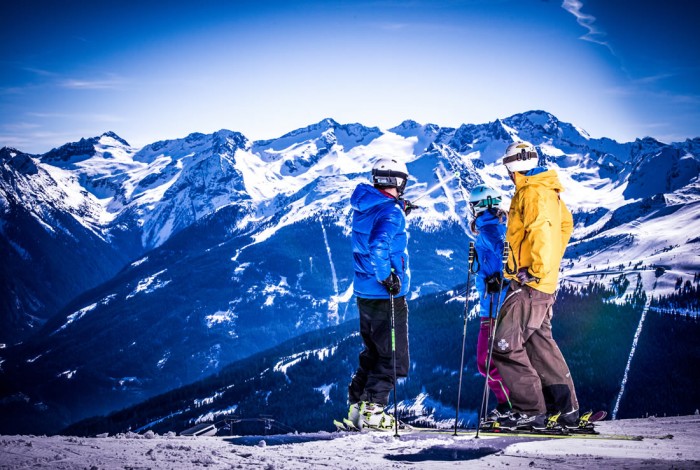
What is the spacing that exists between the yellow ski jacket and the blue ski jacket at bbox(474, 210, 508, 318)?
1.45m

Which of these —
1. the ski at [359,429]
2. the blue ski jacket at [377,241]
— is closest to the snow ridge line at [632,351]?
the ski at [359,429]

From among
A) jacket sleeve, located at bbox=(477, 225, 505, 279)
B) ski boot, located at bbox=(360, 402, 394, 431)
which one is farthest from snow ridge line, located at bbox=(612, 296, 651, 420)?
ski boot, located at bbox=(360, 402, 394, 431)

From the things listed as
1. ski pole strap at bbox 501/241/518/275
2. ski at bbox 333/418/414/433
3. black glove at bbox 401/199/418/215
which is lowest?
ski at bbox 333/418/414/433

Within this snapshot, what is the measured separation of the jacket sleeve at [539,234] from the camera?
8555mm

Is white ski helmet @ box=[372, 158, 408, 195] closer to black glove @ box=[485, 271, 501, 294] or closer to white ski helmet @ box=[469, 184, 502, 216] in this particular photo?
white ski helmet @ box=[469, 184, 502, 216]

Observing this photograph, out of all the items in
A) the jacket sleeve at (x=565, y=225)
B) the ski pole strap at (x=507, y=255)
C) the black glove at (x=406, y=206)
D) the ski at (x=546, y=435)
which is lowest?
the ski at (x=546, y=435)

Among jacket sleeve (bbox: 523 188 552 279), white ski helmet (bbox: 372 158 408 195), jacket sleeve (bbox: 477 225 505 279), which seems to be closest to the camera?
jacket sleeve (bbox: 523 188 552 279)

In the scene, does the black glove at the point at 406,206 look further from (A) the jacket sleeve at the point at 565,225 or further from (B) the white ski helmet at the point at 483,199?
(A) the jacket sleeve at the point at 565,225

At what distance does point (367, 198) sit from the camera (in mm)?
10227

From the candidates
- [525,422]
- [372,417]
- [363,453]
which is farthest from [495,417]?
[363,453]

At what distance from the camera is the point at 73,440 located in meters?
8.53

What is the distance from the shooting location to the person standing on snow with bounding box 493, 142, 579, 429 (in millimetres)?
8680

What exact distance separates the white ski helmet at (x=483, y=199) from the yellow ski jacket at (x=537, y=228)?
56.3 inches

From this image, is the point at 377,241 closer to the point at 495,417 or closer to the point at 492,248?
the point at 492,248
